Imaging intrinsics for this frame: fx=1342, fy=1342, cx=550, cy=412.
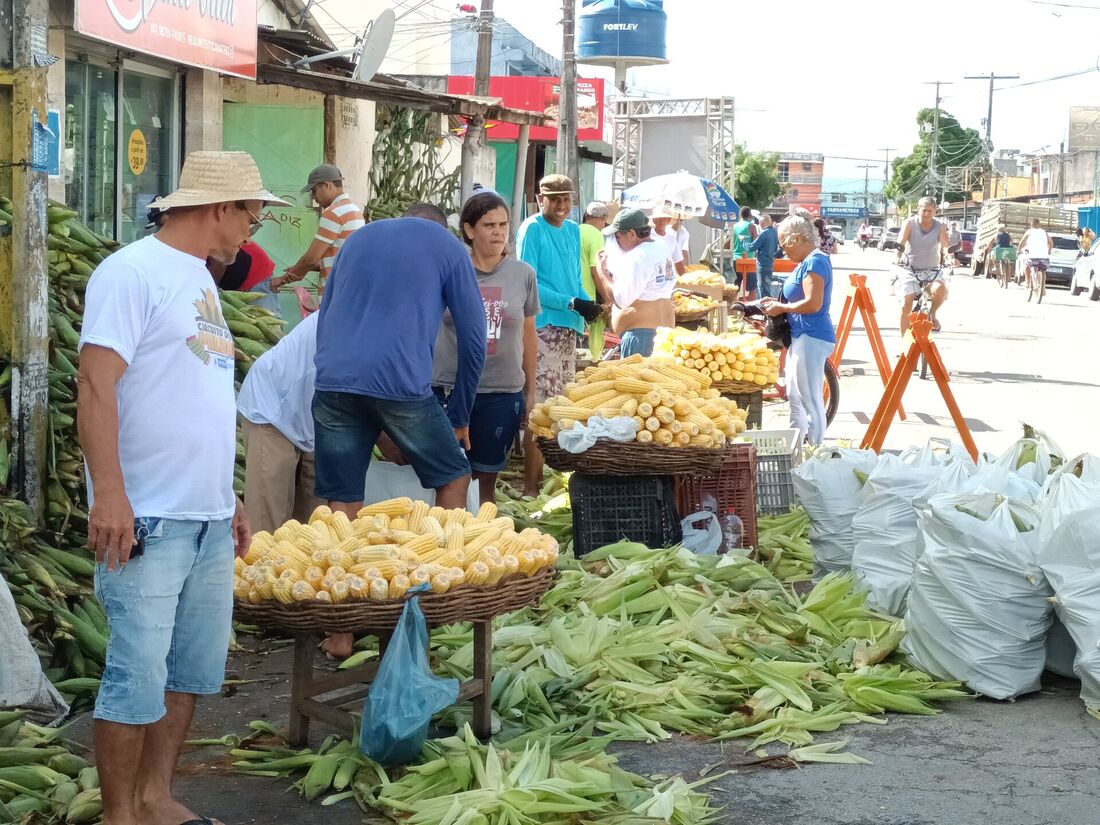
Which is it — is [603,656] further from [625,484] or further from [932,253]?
[932,253]

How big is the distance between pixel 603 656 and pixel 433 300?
1639 mm

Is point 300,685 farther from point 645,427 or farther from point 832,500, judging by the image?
point 832,500

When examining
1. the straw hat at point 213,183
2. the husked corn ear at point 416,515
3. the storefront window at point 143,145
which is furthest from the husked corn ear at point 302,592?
the storefront window at point 143,145

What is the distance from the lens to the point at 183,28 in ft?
35.2

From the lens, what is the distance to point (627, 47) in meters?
43.7

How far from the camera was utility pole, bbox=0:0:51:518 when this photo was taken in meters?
5.77

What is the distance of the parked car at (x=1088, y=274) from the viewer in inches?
1303

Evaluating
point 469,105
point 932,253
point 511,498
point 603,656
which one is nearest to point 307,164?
point 469,105

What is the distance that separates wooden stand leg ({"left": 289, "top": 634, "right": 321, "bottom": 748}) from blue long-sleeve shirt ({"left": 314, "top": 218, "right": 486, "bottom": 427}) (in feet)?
3.66

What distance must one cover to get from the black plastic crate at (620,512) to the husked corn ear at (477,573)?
8.82ft

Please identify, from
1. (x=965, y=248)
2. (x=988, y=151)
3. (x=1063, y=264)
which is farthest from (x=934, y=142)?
(x=1063, y=264)

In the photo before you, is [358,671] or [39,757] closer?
[39,757]

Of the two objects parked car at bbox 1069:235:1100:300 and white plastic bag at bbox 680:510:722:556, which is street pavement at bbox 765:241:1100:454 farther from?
white plastic bag at bbox 680:510:722:556

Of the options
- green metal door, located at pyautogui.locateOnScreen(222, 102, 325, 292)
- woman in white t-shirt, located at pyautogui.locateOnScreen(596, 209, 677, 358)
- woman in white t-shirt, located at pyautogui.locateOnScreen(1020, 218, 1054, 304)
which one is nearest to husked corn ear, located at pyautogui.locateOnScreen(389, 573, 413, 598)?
woman in white t-shirt, located at pyautogui.locateOnScreen(596, 209, 677, 358)
